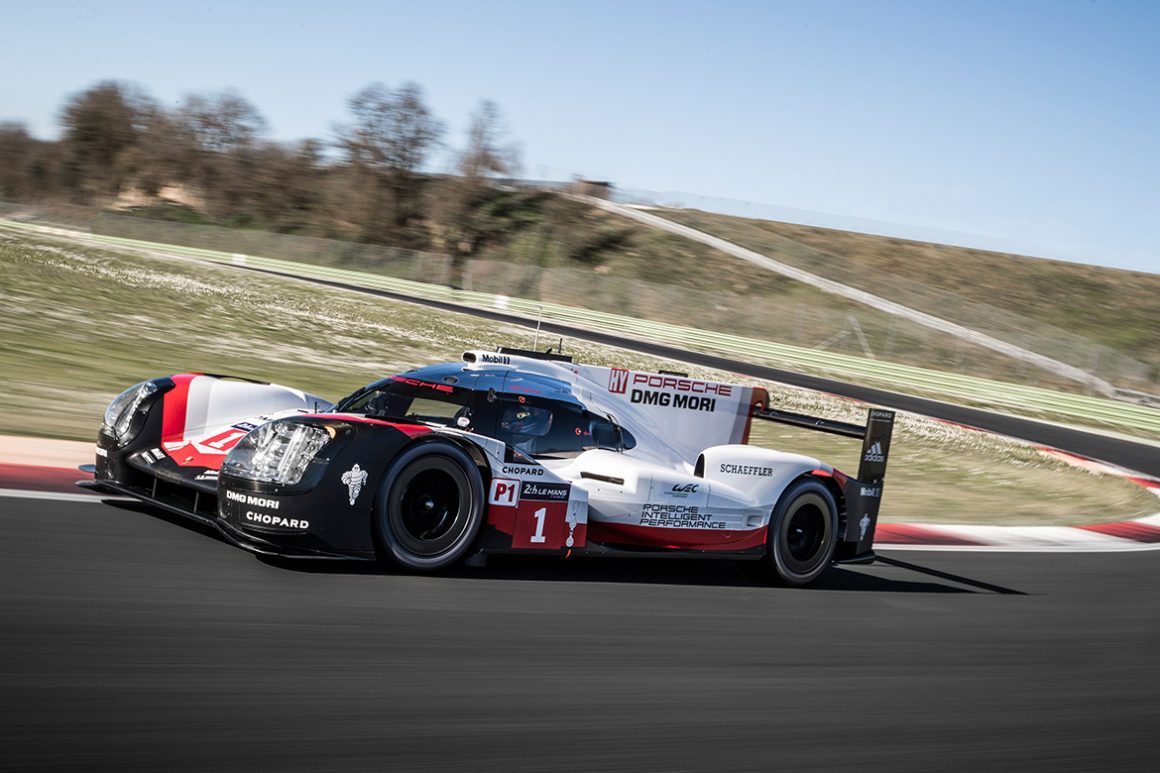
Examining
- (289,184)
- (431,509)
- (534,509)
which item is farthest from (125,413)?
(289,184)

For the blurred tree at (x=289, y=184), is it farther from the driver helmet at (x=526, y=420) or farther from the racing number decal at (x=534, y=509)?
the racing number decal at (x=534, y=509)

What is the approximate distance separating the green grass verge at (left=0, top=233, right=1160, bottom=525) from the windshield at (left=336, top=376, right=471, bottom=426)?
388 centimetres

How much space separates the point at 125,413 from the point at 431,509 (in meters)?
2.04

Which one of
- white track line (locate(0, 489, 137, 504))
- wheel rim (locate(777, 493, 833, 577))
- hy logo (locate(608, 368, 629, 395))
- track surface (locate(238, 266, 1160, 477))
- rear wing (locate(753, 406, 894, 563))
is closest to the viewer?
white track line (locate(0, 489, 137, 504))

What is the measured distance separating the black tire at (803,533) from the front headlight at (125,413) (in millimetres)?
3878

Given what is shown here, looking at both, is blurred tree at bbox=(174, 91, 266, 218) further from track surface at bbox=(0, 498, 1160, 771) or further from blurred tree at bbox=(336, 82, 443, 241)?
track surface at bbox=(0, 498, 1160, 771)

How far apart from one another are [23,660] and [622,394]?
13.4ft

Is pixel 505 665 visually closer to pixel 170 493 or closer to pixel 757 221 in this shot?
pixel 170 493

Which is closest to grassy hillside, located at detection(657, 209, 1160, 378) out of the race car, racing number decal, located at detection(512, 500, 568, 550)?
the race car

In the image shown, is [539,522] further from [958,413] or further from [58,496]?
[958,413]

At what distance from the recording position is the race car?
533 centimetres

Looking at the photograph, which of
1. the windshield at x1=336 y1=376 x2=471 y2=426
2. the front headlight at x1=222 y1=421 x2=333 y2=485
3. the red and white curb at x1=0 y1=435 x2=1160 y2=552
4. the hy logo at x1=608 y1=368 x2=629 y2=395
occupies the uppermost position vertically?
the hy logo at x1=608 y1=368 x2=629 y2=395

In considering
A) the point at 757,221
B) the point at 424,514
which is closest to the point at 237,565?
the point at 424,514

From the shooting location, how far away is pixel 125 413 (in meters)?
6.41
